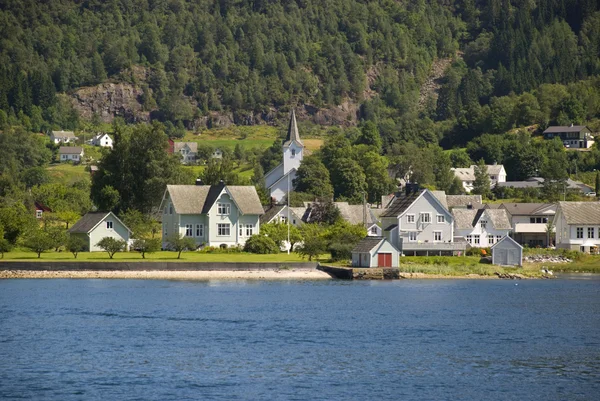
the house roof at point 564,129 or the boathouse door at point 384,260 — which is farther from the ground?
the house roof at point 564,129

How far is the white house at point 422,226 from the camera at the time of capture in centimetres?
8475

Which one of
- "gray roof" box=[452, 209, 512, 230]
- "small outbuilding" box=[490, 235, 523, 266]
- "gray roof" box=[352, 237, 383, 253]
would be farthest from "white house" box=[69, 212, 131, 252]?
"small outbuilding" box=[490, 235, 523, 266]

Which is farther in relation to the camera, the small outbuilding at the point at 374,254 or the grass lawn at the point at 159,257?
the grass lawn at the point at 159,257

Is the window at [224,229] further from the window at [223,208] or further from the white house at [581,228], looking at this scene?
the white house at [581,228]

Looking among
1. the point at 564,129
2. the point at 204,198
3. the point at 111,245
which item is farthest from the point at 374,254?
the point at 564,129

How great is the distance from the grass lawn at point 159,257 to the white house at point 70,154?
321 ft

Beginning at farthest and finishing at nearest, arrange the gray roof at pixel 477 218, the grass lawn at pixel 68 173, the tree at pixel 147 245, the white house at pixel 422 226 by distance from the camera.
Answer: the grass lawn at pixel 68 173, the gray roof at pixel 477 218, the white house at pixel 422 226, the tree at pixel 147 245

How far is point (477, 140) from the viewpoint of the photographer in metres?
169

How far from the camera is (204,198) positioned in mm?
89188

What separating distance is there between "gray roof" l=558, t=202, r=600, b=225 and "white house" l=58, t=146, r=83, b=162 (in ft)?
336

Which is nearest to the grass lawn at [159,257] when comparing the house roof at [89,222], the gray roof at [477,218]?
the house roof at [89,222]

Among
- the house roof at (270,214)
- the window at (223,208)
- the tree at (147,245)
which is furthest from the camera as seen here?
the house roof at (270,214)

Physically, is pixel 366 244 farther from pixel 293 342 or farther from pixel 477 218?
pixel 293 342

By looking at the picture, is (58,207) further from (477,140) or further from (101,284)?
(477,140)
